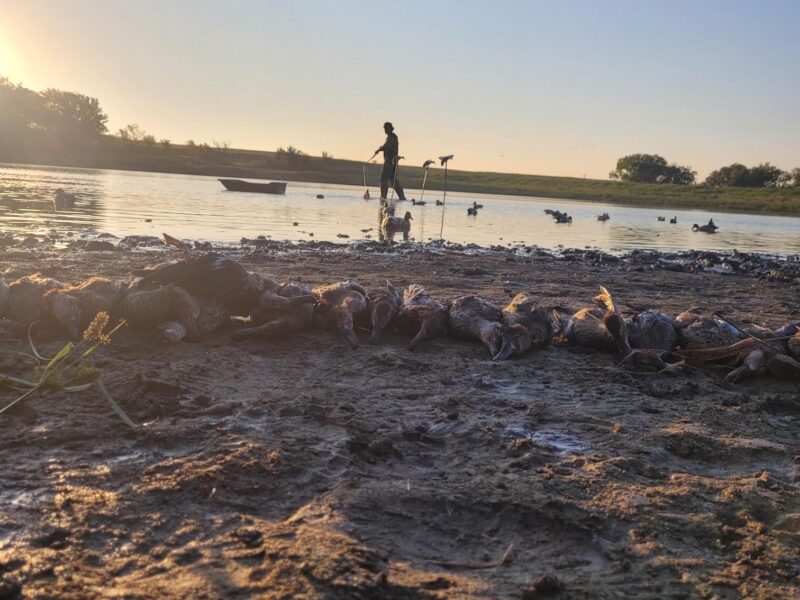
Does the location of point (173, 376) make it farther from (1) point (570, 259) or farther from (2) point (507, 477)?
(1) point (570, 259)

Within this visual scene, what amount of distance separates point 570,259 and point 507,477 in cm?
1129

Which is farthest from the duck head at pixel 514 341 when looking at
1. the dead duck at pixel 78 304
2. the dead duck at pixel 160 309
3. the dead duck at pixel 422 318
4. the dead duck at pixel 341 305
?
the dead duck at pixel 78 304

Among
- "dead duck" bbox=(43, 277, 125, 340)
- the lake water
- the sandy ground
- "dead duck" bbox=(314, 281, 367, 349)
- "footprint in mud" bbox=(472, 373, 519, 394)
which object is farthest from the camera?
the lake water

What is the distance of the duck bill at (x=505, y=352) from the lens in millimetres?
6062

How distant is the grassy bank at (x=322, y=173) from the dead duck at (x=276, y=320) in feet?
174

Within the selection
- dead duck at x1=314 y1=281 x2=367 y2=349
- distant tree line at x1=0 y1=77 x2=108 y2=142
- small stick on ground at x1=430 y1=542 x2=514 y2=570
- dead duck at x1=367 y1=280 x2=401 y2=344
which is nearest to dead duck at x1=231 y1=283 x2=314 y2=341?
dead duck at x1=314 y1=281 x2=367 y2=349

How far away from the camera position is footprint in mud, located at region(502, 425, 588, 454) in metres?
4.07

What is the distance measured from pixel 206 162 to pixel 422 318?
212ft

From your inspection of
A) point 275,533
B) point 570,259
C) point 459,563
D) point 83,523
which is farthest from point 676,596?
point 570,259

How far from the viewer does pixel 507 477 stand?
3.57 metres

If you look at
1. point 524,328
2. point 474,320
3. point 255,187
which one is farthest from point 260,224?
point 255,187

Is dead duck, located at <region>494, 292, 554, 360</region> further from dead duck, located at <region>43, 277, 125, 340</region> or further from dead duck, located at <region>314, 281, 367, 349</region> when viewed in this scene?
dead duck, located at <region>43, 277, 125, 340</region>

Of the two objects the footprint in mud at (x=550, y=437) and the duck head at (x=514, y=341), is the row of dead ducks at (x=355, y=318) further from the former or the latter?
the footprint in mud at (x=550, y=437)

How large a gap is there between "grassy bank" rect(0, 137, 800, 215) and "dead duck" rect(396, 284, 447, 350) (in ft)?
174
